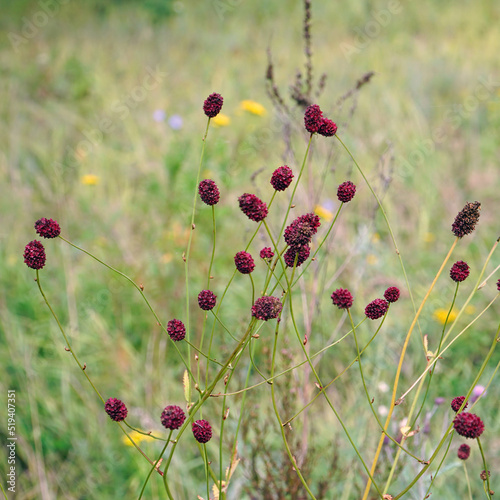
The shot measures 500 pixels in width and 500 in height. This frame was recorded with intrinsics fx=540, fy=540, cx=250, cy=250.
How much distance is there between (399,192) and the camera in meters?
3.43

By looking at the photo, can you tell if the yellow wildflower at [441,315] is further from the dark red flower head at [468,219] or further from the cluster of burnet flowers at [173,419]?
the cluster of burnet flowers at [173,419]

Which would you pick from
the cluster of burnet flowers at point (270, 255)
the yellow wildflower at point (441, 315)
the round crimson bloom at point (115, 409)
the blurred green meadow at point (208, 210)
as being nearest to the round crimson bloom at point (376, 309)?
the cluster of burnet flowers at point (270, 255)

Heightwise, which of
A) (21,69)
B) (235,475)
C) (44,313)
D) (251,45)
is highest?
(251,45)

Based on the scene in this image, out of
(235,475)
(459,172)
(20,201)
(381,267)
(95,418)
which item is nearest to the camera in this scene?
(235,475)

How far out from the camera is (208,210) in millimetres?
2576

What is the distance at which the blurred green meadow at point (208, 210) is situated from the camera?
5.94 ft

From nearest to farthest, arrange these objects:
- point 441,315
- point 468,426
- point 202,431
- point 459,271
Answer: point 468,426
point 202,431
point 459,271
point 441,315

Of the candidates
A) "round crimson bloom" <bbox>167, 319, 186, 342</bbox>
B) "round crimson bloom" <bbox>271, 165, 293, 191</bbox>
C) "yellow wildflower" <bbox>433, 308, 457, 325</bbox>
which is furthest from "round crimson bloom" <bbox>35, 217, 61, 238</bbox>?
"yellow wildflower" <bbox>433, 308, 457, 325</bbox>

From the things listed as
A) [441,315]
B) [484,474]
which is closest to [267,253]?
[484,474]

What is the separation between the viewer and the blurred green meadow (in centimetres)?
181

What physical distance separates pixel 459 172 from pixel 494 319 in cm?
150

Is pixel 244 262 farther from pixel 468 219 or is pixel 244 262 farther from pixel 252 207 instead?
pixel 468 219

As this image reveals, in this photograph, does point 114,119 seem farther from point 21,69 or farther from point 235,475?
point 235,475

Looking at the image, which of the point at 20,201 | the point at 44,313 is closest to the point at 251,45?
the point at 20,201
